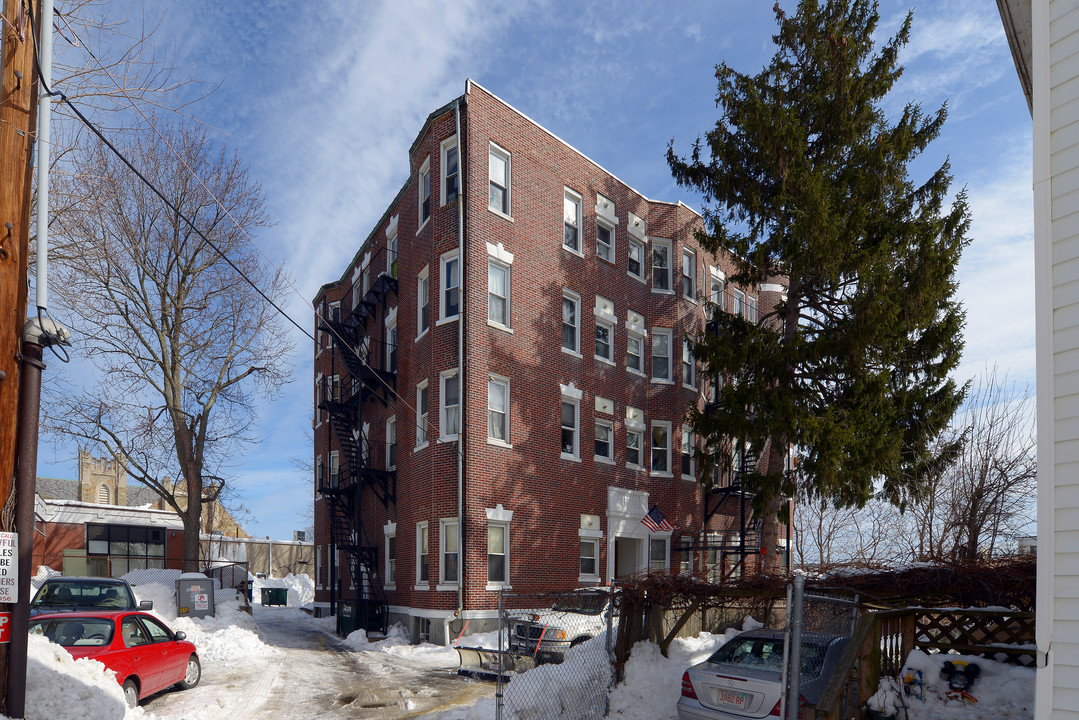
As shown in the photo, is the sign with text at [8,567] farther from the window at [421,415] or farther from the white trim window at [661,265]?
the white trim window at [661,265]

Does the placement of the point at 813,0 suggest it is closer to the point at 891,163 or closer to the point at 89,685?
the point at 891,163

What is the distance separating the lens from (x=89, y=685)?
369 inches

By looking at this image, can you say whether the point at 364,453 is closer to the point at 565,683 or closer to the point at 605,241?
the point at 605,241

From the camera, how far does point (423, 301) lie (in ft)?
78.9

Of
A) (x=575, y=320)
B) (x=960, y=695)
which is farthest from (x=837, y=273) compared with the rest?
(x=960, y=695)

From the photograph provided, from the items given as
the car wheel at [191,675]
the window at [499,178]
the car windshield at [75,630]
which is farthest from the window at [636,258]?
the car windshield at [75,630]

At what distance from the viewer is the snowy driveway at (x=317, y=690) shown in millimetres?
12039

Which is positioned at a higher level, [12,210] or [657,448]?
[12,210]

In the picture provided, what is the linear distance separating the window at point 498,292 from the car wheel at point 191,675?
464 inches

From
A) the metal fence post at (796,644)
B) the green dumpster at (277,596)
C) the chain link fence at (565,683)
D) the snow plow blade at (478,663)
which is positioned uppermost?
the metal fence post at (796,644)

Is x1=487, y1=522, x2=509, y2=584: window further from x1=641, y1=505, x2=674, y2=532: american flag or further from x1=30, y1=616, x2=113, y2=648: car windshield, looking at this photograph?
x1=30, y1=616, x2=113, y2=648: car windshield

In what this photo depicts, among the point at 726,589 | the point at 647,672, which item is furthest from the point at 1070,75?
the point at 647,672

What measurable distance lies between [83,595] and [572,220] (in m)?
17.2

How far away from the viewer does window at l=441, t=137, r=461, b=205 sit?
22844 millimetres
